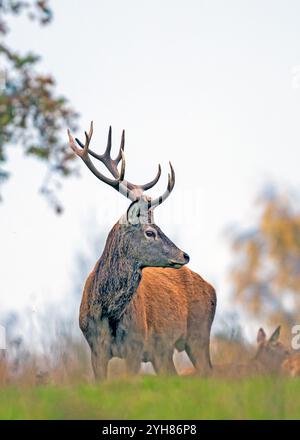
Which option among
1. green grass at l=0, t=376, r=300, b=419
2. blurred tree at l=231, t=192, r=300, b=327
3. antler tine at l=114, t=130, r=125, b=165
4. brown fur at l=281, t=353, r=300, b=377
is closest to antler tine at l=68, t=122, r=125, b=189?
antler tine at l=114, t=130, r=125, b=165

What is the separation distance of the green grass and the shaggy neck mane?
14.9ft

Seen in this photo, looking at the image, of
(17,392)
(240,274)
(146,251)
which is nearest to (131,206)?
(146,251)

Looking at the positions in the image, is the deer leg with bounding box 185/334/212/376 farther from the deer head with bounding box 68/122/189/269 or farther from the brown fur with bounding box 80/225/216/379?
the deer head with bounding box 68/122/189/269

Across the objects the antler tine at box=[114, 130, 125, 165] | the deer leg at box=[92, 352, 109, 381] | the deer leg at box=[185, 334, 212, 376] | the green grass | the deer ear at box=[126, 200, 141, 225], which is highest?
the antler tine at box=[114, 130, 125, 165]

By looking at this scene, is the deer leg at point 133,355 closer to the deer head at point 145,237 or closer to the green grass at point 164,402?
the deer head at point 145,237

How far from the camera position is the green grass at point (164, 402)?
204 inches

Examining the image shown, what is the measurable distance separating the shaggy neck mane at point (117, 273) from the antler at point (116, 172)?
18.2 inches

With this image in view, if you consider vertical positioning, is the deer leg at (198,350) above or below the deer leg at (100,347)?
below

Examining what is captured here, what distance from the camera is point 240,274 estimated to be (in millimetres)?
28344

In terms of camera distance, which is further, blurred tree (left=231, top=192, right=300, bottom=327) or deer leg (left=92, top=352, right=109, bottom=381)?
blurred tree (left=231, top=192, right=300, bottom=327)

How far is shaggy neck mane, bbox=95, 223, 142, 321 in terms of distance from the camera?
11047 millimetres

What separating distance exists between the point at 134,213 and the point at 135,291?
2.68 ft

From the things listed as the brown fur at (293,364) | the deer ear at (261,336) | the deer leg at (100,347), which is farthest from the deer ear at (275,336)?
the deer leg at (100,347)

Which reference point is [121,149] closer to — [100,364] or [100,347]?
[100,347]
